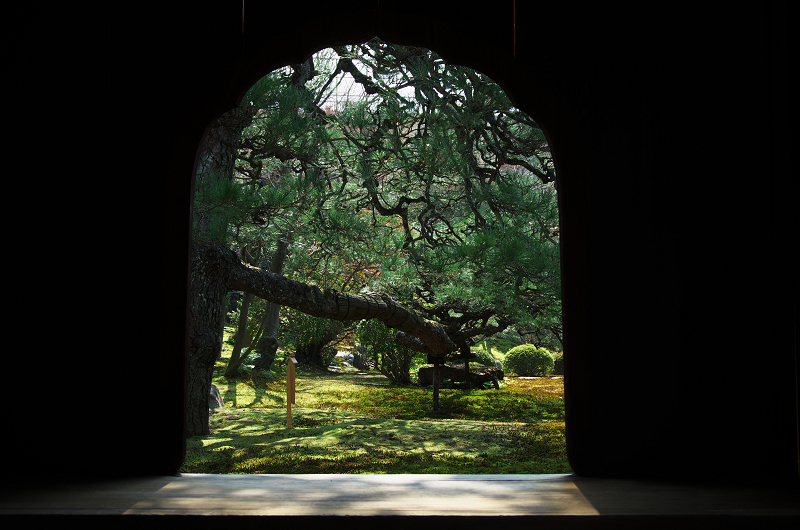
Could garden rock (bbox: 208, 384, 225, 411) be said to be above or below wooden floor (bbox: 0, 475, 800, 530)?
below

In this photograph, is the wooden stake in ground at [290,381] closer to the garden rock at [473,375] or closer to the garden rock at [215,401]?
the garden rock at [215,401]

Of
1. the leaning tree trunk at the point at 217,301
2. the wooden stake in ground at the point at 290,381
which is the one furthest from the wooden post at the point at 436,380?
the wooden stake in ground at the point at 290,381

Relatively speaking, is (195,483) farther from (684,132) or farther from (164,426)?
(684,132)

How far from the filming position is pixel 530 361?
7328 mm

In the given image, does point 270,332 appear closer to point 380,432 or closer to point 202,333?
point 380,432

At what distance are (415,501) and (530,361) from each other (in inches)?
262

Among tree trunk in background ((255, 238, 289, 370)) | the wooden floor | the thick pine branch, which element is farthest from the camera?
tree trunk in background ((255, 238, 289, 370))

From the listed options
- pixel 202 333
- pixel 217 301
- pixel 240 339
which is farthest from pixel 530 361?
pixel 202 333

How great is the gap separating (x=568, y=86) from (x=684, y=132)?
0.27m

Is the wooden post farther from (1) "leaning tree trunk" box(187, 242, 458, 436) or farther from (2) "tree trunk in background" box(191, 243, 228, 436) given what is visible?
(2) "tree trunk in background" box(191, 243, 228, 436)

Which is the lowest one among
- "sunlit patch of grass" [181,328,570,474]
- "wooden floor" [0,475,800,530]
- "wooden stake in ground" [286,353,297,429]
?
"sunlit patch of grass" [181,328,570,474]

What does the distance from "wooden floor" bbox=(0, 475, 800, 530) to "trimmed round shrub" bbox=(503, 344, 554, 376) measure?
6.39 metres

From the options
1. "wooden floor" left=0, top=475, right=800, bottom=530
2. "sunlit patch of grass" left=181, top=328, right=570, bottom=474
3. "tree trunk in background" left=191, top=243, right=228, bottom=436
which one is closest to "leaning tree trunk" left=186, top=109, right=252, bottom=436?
"tree trunk in background" left=191, top=243, right=228, bottom=436

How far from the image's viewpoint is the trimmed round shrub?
24.0 ft
